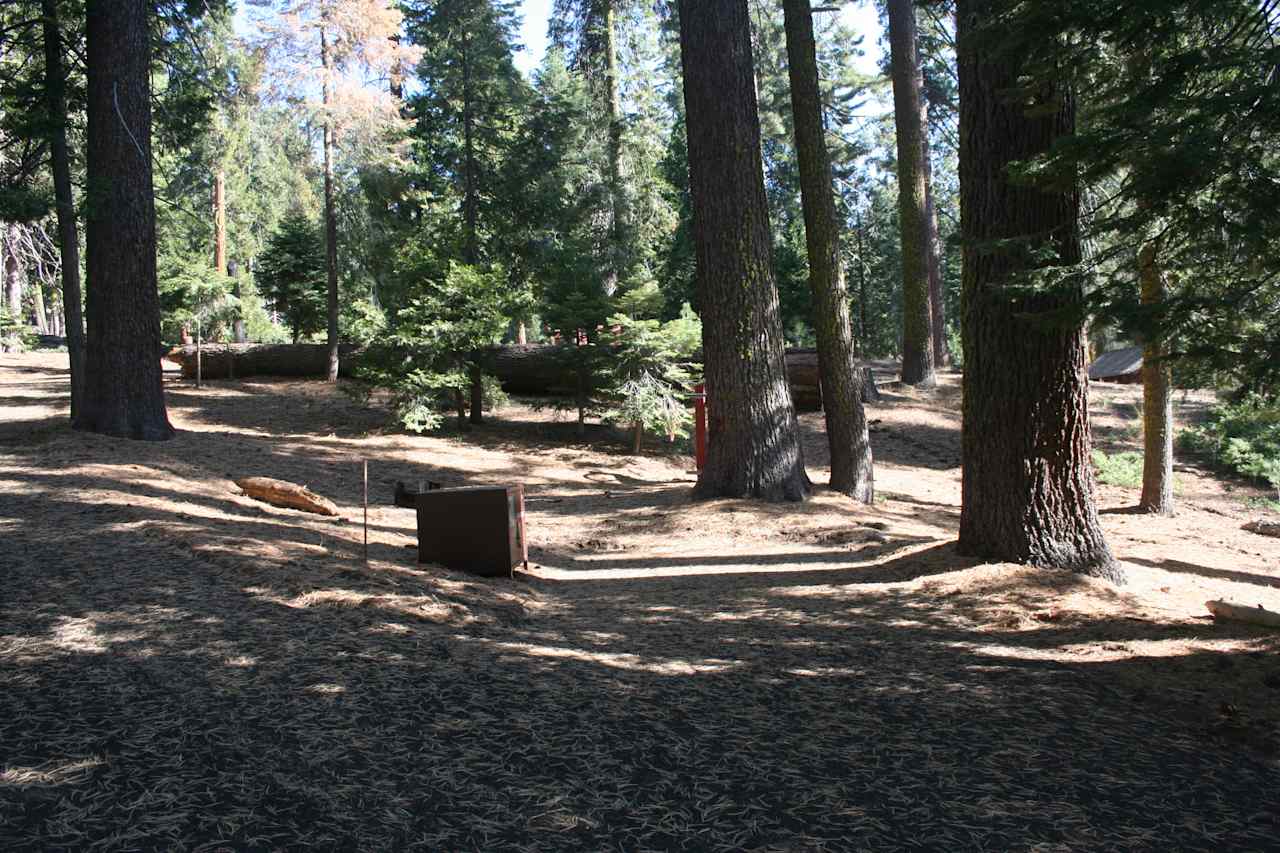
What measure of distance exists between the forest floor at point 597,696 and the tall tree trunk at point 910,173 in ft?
36.3

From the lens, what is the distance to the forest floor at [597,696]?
2760mm

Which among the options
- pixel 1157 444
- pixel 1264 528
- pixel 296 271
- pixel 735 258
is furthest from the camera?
pixel 296 271

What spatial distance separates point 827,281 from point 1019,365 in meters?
5.32

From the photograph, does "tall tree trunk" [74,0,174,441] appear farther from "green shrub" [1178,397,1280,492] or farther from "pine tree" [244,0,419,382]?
"green shrub" [1178,397,1280,492]

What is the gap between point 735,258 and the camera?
988 cm

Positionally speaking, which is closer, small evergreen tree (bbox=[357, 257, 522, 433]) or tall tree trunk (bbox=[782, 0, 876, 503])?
tall tree trunk (bbox=[782, 0, 876, 503])

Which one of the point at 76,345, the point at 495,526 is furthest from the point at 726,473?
the point at 76,345

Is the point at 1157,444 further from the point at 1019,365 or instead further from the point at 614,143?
the point at 614,143

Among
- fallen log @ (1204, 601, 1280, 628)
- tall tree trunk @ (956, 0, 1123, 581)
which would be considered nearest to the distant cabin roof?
tall tree trunk @ (956, 0, 1123, 581)

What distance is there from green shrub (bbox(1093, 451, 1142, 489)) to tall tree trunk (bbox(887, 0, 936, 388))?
15.9 feet

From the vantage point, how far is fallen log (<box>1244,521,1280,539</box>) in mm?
10640

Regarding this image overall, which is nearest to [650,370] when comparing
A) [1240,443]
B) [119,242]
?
[119,242]

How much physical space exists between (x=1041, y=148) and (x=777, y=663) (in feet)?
12.4

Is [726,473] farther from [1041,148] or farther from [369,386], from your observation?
[369,386]
